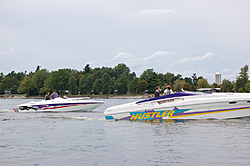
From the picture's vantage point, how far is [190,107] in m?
13.9

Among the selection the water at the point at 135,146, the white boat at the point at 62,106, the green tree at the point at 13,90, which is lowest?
the water at the point at 135,146

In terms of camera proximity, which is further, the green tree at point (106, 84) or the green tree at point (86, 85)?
the green tree at point (86, 85)

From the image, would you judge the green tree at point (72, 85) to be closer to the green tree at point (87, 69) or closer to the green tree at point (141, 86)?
the green tree at point (141, 86)

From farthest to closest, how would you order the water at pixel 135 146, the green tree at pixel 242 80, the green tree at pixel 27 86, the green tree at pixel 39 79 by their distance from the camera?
the green tree at pixel 27 86 < the green tree at pixel 39 79 < the green tree at pixel 242 80 < the water at pixel 135 146

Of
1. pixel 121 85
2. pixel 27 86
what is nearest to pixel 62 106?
pixel 121 85

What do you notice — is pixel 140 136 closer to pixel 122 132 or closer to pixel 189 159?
pixel 122 132

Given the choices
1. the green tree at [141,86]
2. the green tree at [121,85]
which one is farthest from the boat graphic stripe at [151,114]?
the green tree at [121,85]

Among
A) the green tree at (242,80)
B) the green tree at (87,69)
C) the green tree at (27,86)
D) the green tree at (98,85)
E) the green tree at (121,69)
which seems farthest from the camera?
the green tree at (87,69)

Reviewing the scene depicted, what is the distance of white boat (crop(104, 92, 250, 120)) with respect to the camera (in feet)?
44.2

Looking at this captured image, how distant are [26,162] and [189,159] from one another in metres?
4.09

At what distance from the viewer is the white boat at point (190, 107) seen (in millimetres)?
13461

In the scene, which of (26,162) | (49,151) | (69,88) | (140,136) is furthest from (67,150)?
(69,88)

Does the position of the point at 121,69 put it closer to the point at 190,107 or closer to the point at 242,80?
the point at 242,80

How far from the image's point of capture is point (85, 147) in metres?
8.41
